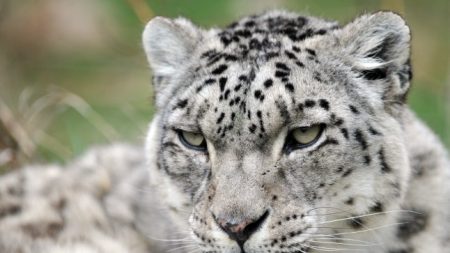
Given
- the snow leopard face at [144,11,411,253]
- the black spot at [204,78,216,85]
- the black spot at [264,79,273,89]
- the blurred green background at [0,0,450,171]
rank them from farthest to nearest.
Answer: the blurred green background at [0,0,450,171] < the black spot at [204,78,216,85] < the black spot at [264,79,273,89] < the snow leopard face at [144,11,411,253]

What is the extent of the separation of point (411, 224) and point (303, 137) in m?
0.99

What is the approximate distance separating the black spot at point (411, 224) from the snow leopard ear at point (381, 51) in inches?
27.2

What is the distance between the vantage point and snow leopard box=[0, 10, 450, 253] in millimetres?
5426

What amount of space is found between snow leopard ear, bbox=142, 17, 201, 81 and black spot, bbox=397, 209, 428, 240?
1589 mm

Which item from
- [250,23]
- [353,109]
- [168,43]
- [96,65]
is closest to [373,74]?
[353,109]

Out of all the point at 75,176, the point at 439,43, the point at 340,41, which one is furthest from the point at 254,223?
the point at 439,43

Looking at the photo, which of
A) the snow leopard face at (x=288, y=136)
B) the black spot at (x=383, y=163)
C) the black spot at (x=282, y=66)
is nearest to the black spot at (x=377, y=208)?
the snow leopard face at (x=288, y=136)

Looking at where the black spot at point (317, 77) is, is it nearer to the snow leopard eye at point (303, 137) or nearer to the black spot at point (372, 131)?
the snow leopard eye at point (303, 137)

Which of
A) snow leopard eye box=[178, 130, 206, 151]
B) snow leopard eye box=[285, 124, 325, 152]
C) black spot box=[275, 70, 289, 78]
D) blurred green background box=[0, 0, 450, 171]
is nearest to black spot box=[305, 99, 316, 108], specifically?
snow leopard eye box=[285, 124, 325, 152]

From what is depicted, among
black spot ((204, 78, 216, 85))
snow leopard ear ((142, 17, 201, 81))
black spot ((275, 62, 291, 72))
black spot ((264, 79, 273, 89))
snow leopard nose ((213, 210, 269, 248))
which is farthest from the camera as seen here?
snow leopard ear ((142, 17, 201, 81))

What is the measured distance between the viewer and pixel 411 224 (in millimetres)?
6105

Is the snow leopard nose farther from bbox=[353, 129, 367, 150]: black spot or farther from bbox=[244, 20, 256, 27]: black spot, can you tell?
bbox=[244, 20, 256, 27]: black spot

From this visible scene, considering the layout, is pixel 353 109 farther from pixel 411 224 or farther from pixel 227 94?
pixel 411 224

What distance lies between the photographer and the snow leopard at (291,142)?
5.43 m
